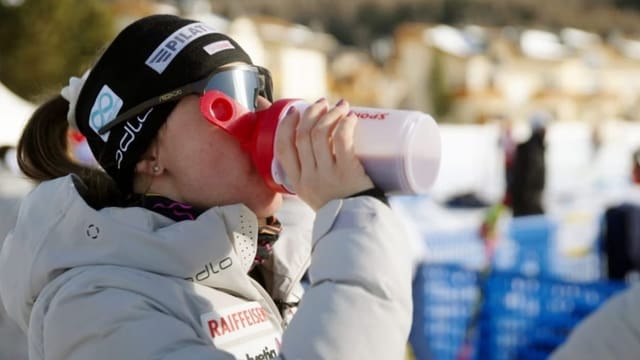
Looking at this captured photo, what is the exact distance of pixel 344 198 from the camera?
1459 millimetres

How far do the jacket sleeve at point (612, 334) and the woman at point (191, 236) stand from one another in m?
0.95

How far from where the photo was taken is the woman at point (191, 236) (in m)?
1.43

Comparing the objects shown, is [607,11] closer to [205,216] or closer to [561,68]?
[561,68]

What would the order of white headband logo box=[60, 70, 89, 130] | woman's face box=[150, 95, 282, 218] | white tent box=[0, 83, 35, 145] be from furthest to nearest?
white tent box=[0, 83, 35, 145] → white headband logo box=[60, 70, 89, 130] → woman's face box=[150, 95, 282, 218]

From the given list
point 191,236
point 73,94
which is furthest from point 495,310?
point 191,236

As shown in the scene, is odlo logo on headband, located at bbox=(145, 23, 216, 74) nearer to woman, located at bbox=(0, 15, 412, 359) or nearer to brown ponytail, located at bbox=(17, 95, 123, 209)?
woman, located at bbox=(0, 15, 412, 359)

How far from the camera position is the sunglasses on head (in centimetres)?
163

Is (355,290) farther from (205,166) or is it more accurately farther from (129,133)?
(129,133)

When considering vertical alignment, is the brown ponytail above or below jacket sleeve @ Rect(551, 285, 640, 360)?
above

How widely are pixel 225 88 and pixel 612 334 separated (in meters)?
1.25

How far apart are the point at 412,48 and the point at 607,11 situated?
132ft

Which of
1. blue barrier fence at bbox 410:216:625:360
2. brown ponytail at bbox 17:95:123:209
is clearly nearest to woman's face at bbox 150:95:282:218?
brown ponytail at bbox 17:95:123:209

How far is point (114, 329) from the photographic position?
1.46m

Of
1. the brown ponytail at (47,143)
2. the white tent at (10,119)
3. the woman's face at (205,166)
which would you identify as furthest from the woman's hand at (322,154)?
the white tent at (10,119)
